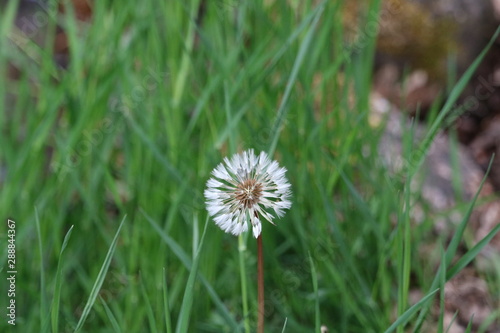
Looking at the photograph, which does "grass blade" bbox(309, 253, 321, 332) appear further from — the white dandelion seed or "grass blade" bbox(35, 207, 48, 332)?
"grass blade" bbox(35, 207, 48, 332)

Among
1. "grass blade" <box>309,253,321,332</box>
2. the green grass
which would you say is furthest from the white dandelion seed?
the green grass

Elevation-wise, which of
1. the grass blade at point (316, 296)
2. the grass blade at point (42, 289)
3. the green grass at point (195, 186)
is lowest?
the grass blade at point (316, 296)

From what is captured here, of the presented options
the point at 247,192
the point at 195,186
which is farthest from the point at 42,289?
the point at 195,186

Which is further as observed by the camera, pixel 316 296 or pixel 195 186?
pixel 195 186

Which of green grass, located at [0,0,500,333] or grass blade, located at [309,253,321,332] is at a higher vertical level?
green grass, located at [0,0,500,333]

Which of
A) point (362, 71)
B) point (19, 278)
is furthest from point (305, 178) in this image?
point (19, 278)

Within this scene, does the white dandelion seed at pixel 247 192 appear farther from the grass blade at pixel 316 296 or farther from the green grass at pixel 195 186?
the green grass at pixel 195 186

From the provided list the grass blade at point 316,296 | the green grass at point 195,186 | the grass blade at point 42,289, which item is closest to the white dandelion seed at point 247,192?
the grass blade at point 316,296

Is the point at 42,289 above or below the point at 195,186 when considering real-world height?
below

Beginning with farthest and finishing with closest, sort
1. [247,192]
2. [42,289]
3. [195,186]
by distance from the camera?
[195,186] < [42,289] < [247,192]

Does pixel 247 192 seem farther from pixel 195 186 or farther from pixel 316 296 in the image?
pixel 195 186
